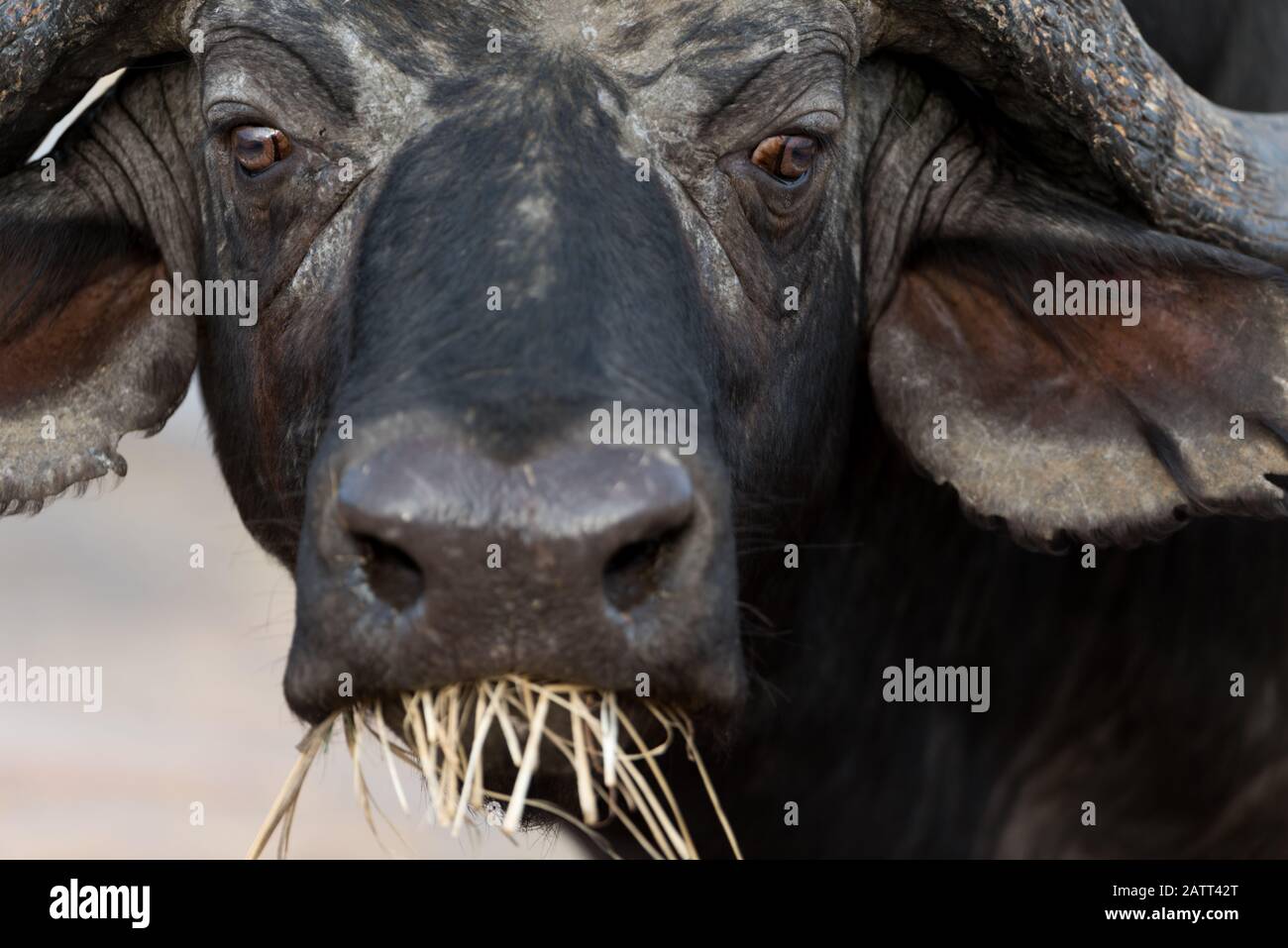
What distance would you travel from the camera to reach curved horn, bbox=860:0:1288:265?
3396 millimetres

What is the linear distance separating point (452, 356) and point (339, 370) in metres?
0.49

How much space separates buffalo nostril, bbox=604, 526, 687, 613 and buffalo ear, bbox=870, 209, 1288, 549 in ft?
4.05

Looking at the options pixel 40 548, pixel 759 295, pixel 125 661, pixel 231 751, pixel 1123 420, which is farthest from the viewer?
pixel 40 548

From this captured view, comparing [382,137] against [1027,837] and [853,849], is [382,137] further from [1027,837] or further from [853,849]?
[1027,837]

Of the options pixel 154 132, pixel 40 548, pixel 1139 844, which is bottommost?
pixel 1139 844

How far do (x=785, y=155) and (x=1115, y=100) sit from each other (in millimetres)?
672

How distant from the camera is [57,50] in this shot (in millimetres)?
3393

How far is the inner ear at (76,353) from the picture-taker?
374cm

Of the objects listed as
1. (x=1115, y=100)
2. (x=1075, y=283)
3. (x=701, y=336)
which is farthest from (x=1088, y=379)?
(x=701, y=336)

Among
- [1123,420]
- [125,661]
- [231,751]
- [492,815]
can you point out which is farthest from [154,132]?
[125,661]

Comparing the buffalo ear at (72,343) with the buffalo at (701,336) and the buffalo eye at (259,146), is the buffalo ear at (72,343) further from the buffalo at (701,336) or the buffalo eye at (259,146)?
the buffalo eye at (259,146)

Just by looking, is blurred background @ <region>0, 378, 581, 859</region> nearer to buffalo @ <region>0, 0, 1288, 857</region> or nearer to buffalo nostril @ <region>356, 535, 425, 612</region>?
buffalo @ <region>0, 0, 1288, 857</region>

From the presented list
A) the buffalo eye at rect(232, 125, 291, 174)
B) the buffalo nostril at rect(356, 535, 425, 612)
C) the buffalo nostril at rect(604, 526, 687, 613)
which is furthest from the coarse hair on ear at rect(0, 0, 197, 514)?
the buffalo nostril at rect(604, 526, 687, 613)

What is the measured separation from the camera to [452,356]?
2.79 metres
